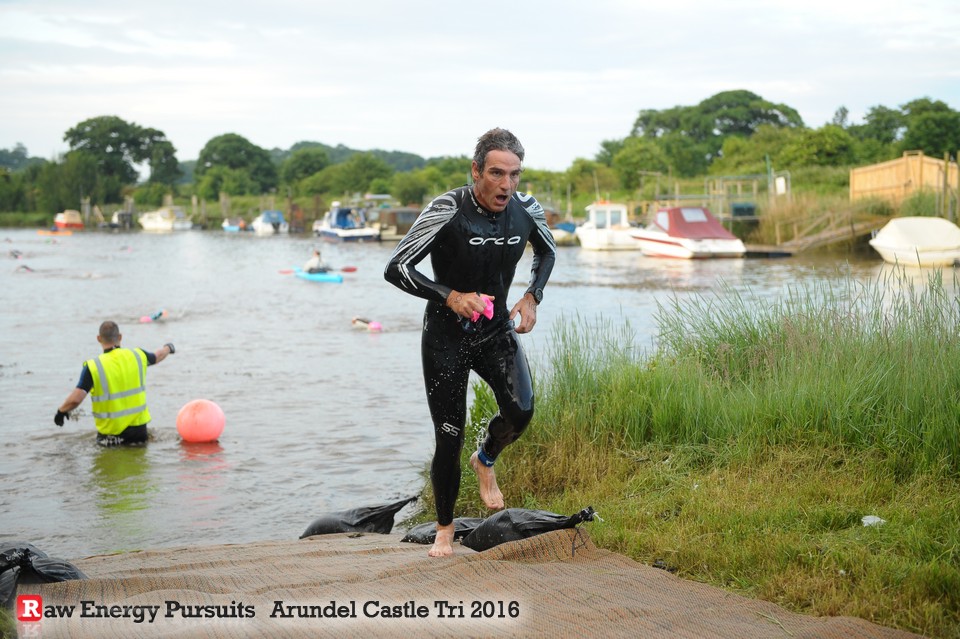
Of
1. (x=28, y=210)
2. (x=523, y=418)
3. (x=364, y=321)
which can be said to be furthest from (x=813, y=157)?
(x=28, y=210)

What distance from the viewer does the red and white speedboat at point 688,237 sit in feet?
144

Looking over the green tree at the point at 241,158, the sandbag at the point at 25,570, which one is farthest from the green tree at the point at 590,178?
the green tree at the point at 241,158

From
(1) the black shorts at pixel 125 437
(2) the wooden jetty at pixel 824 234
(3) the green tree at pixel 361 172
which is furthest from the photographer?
(3) the green tree at pixel 361 172

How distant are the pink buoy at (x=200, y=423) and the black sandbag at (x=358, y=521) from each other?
4.93 metres

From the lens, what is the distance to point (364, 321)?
81.5 ft

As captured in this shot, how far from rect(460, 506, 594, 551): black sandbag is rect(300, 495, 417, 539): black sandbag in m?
1.63

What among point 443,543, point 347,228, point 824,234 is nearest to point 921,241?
point 824,234

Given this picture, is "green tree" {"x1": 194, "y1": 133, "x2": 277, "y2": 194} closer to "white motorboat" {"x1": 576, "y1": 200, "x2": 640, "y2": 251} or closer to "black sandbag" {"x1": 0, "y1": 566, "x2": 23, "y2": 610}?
"white motorboat" {"x1": 576, "y1": 200, "x2": 640, "y2": 251}

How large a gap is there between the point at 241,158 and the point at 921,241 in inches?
5533

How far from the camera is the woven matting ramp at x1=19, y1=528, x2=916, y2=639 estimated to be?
4.41 metres

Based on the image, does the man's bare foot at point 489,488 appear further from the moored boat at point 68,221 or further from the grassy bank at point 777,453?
the moored boat at point 68,221

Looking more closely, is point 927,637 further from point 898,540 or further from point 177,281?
point 177,281

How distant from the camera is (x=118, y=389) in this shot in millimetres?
11562

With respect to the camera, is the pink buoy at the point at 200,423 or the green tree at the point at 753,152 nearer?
the pink buoy at the point at 200,423
